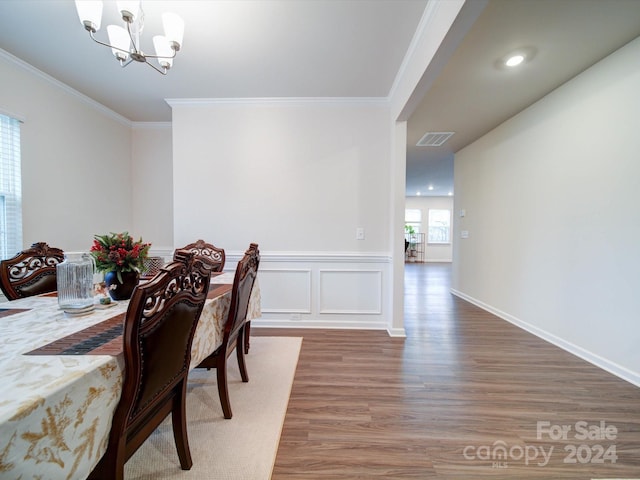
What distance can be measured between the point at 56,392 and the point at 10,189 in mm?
2939

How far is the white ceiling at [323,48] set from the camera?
1.75 meters

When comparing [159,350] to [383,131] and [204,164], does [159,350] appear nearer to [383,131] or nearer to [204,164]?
[204,164]

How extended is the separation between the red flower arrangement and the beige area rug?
0.96 m

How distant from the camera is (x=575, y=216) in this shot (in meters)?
2.50

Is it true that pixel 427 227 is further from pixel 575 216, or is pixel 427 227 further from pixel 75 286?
pixel 75 286

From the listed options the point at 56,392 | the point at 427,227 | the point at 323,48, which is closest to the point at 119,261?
the point at 56,392

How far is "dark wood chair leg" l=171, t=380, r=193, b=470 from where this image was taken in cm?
119

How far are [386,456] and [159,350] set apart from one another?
4.22 feet

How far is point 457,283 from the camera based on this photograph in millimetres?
4777

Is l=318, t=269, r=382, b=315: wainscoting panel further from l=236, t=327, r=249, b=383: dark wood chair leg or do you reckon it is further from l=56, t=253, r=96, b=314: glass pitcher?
l=56, t=253, r=96, b=314: glass pitcher

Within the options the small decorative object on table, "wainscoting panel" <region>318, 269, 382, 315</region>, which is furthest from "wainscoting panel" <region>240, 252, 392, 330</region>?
the small decorative object on table

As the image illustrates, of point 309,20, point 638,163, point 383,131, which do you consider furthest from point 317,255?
point 638,163

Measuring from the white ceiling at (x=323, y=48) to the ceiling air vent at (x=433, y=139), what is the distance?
0.65 meters

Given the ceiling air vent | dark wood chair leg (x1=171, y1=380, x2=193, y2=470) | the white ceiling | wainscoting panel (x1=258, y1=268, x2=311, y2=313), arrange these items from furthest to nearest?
the ceiling air vent < wainscoting panel (x1=258, y1=268, x2=311, y2=313) < the white ceiling < dark wood chair leg (x1=171, y1=380, x2=193, y2=470)
